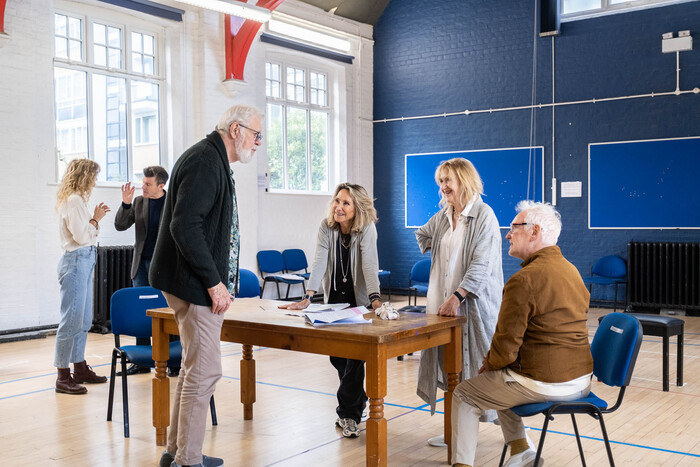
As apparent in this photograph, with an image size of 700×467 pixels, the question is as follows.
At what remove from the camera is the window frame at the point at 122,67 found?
789 centimetres

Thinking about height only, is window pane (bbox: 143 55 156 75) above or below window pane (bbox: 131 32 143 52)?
below

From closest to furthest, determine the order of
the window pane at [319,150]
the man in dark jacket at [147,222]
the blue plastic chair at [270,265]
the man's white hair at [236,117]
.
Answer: the man's white hair at [236,117]
the man in dark jacket at [147,222]
the blue plastic chair at [270,265]
the window pane at [319,150]

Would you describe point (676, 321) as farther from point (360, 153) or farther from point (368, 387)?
point (360, 153)

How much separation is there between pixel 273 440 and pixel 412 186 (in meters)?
7.83

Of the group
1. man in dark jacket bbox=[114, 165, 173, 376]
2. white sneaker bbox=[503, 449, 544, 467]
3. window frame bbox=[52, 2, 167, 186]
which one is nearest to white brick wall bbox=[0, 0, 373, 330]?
window frame bbox=[52, 2, 167, 186]

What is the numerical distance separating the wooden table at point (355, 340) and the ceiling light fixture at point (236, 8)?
4620 mm

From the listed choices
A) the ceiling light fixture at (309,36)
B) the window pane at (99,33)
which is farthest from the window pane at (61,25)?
the ceiling light fixture at (309,36)

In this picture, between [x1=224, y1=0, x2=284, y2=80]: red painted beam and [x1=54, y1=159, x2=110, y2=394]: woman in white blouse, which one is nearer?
[x1=54, y1=159, x2=110, y2=394]: woman in white blouse

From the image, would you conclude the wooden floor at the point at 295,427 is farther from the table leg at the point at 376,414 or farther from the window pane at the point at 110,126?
Result: the window pane at the point at 110,126

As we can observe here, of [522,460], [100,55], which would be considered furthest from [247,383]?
[100,55]

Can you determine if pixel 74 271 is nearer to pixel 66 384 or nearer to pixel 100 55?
pixel 66 384

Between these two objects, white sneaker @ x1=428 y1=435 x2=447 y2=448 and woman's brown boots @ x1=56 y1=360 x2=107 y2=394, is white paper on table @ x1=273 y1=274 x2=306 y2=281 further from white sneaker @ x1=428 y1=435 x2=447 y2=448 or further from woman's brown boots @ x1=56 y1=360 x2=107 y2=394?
white sneaker @ x1=428 y1=435 x2=447 y2=448

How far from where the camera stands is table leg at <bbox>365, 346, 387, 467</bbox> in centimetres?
304

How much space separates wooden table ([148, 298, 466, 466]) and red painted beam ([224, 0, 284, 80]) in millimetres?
5532
